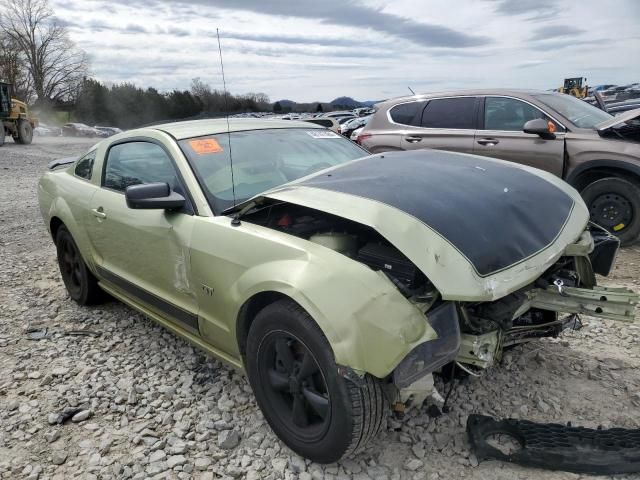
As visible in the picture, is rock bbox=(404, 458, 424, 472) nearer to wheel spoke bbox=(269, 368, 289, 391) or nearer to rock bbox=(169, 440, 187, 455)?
wheel spoke bbox=(269, 368, 289, 391)

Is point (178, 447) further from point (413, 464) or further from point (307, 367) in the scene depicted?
point (413, 464)

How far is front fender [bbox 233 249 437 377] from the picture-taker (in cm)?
190

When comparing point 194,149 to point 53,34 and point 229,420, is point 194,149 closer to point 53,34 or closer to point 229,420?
point 229,420

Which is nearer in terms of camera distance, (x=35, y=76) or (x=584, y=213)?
(x=584, y=213)

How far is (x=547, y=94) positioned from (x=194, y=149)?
4956mm

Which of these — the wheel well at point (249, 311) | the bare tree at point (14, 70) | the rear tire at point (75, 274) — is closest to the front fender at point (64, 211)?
the rear tire at point (75, 274)

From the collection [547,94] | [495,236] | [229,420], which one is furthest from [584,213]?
[547,94]

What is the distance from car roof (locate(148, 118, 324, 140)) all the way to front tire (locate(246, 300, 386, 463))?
1.49 m

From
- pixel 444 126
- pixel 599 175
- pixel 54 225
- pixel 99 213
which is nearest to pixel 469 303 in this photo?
pixel 99 213

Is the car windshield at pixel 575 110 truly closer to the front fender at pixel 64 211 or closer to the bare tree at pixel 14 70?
the front fender at pixel 64 211

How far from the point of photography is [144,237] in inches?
120

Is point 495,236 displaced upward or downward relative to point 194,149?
downward

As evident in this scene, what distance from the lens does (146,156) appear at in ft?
11.0

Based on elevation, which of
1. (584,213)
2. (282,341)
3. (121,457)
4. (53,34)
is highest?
(53,34)
